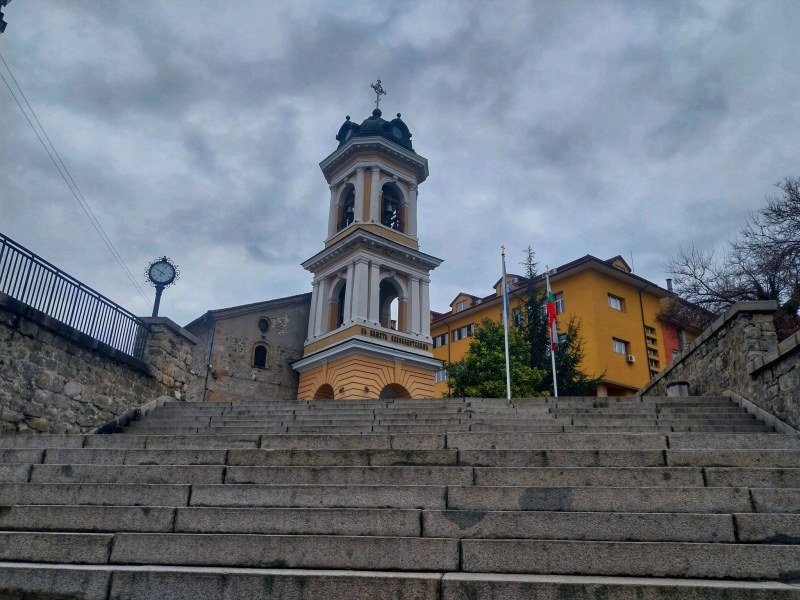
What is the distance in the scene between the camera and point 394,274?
26.5m

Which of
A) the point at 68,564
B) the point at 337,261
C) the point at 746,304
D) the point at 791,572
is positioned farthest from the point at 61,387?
the point at 337,261

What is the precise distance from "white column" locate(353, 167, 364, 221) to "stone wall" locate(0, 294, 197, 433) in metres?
16.3

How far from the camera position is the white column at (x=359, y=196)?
26642 mm

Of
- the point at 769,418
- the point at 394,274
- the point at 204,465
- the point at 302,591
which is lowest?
the point at 302,591

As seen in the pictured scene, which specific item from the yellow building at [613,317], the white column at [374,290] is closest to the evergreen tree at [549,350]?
the yellow building at [613,317]

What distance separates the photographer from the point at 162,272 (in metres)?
15.3

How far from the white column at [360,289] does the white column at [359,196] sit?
2.59 m

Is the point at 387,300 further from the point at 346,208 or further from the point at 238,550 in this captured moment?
the point at 238,550

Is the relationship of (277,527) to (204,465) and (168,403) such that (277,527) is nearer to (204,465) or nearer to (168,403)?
(204,465)

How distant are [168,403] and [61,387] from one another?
2.57m

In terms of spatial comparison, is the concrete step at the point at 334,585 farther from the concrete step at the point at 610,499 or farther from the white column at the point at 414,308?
the white column at the point at 414,308

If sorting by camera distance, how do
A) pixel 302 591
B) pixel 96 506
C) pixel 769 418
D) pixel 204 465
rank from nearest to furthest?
pixel 302 591, pixel 96 506, pixel 204 465, pixel 769 418

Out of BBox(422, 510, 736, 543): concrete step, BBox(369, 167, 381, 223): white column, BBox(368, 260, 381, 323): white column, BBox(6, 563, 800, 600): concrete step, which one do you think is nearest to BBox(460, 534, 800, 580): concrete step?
BBox(6, 563, 800, 600): concrete step

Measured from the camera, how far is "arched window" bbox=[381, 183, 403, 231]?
91.3 ft
